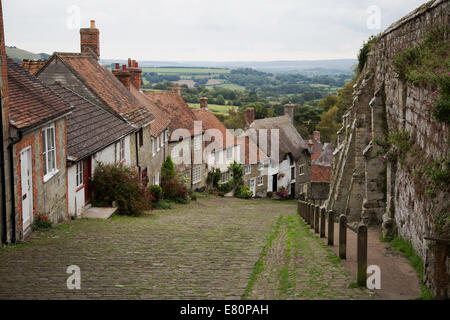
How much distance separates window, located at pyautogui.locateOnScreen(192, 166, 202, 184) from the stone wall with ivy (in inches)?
798

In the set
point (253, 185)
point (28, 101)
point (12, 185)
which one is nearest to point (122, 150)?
point (28, 101)

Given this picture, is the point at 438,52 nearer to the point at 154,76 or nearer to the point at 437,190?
the point at 437,190

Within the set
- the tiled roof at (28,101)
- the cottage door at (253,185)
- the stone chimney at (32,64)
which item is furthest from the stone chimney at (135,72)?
the tiled roof at (28,101)

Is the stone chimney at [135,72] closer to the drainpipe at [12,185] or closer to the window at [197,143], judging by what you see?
the window at [197,143]

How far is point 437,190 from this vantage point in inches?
320

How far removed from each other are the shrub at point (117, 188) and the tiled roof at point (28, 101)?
13.9 feet

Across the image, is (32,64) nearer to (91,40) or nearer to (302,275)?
(91,40)

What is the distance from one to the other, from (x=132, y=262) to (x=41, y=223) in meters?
4.56

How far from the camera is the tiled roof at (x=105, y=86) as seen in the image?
76.5 ft

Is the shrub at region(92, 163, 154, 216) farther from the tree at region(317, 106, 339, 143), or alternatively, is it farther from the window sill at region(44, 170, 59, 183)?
Result: the tree at region(317, 106, 339, 143)

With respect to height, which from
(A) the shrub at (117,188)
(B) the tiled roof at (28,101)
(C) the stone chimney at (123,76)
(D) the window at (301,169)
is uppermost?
(C) the stone chimney at (123,76)

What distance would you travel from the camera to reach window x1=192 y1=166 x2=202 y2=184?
38500 mm

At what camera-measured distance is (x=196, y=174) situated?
128 ft
